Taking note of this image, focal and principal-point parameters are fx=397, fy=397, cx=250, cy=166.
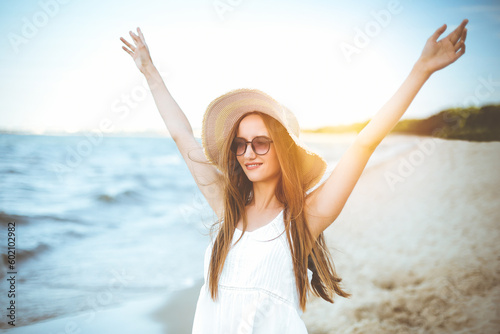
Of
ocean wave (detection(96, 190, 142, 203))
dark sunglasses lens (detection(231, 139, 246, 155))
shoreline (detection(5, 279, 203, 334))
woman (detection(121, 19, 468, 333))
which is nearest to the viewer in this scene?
woman (detection(121, 19, 468, 333))

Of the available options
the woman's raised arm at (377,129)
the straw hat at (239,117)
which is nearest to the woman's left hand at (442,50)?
the woman's raised arm at (377,129)

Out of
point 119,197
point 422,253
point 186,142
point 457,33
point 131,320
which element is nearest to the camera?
point 457,33

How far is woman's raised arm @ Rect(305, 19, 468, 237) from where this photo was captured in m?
1.33

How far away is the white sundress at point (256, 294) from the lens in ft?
5.38

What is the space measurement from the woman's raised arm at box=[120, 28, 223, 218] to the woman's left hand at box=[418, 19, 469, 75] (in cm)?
114

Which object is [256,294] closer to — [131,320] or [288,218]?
[288,218]

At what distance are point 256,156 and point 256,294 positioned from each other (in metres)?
0.60

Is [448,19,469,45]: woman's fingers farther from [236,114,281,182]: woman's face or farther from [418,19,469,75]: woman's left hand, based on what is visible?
[236,114,281,182]: woman's face

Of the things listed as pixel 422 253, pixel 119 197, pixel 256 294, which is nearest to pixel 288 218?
pixel 256 294

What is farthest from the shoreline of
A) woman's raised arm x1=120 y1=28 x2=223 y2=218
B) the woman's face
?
the woman's face

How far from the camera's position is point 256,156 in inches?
71.7

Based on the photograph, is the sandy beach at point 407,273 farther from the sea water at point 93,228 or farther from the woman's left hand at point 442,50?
the woman's left hand at point 442,50

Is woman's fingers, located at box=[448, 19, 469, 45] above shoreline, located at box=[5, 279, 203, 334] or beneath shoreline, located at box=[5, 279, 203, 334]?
above

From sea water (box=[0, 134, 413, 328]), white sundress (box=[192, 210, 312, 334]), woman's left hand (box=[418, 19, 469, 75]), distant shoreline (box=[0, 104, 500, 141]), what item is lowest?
sea water (box=[0, 134, 413, 328])
